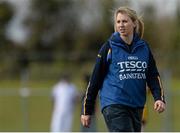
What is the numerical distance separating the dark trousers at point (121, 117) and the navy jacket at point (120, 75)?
51mm

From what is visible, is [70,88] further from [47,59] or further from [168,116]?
[47,59]

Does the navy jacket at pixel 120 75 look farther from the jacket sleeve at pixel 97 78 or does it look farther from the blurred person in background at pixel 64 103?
the blurred person in background at pixel 64 103

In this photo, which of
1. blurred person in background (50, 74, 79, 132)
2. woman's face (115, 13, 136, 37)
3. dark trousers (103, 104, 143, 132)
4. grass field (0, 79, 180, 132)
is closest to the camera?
dark trousers (103, 104, 143, 132)

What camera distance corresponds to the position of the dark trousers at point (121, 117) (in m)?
6.73

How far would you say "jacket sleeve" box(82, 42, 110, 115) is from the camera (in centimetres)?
682

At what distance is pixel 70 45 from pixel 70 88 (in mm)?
27215

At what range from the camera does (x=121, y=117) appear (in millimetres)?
6723

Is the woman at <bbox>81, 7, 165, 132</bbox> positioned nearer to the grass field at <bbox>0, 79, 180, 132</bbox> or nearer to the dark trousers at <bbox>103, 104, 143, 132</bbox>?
the dark trousers at <bbox>103, 104, 143, 132</bbox>

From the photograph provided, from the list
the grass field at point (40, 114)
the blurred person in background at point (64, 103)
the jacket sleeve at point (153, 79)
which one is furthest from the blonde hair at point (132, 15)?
the grass field at point (40, 114)

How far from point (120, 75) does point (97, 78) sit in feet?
0.78

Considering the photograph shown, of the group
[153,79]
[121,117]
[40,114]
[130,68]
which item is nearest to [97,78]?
[130,68]

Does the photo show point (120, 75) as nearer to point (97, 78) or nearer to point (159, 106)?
point (97, 78)

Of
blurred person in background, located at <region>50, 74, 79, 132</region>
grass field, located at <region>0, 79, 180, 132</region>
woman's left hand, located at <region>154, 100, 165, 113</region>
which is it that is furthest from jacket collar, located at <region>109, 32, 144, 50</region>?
grass field, located at <region>0, 79, 180, 132</region>

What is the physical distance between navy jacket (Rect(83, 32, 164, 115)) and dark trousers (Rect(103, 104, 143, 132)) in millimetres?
51
